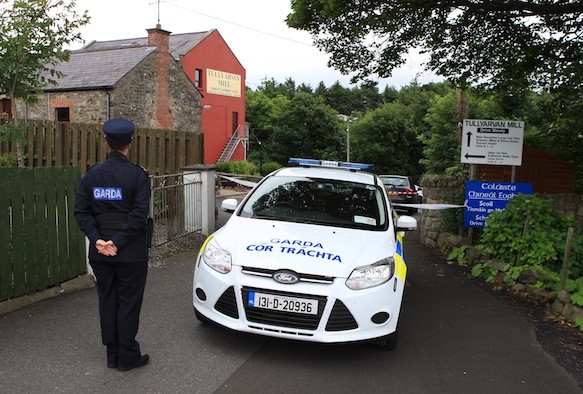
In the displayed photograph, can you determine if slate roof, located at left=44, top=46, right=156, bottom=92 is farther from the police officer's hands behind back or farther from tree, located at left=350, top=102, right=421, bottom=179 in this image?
tree, located at left=350, top=102, right=421, bottom=179

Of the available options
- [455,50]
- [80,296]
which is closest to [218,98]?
[455,50]

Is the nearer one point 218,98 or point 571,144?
point 571,144

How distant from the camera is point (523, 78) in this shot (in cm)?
1144

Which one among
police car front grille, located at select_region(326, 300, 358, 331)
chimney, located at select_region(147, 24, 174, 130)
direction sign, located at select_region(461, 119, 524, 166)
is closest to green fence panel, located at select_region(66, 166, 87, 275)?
police car front grille, located at select_region(326, 300, 358, 331)

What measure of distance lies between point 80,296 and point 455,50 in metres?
9.64

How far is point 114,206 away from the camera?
371 cm

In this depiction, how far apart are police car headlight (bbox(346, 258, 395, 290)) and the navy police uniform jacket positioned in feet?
5.61

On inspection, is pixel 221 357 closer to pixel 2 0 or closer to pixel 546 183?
pixel 2 0

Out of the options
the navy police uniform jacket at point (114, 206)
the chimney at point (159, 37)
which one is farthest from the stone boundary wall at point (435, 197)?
the chimney at point (159, 37)

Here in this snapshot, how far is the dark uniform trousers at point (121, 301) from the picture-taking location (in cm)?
381

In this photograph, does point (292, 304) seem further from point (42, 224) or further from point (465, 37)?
point (465, 37)

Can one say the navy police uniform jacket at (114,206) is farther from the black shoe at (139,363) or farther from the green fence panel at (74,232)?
the green fence panel at (74,232)

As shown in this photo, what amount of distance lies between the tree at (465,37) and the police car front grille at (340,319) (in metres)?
5.97

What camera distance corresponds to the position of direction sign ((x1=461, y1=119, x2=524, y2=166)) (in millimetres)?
9594
